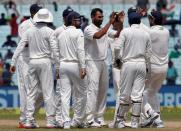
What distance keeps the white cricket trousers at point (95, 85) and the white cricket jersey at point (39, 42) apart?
97 centimetres

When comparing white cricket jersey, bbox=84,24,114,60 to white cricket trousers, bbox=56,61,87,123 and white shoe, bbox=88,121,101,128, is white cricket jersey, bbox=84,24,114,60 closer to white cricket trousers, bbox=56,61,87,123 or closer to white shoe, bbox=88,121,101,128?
white cricket trousers, bbox=56,61,87,123

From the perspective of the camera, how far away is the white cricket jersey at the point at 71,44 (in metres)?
15.7

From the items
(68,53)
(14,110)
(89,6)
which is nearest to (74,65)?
(68,53)

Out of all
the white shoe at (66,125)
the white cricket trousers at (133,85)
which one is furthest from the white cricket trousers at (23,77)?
the white cricket trousers at (133,85)

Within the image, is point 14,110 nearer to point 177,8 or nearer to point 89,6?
point 89,6

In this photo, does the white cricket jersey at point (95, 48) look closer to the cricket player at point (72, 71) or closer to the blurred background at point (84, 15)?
the cricket player at point (72, 71)

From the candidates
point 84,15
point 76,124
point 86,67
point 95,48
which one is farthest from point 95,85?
point 84,15

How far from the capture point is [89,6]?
3114 cm

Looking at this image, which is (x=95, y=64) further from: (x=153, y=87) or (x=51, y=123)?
(x=51, y=123)

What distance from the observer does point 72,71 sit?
51.6 ft

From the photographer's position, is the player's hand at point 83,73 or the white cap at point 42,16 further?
the white cap at point 42,16

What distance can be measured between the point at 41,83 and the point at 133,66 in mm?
1795

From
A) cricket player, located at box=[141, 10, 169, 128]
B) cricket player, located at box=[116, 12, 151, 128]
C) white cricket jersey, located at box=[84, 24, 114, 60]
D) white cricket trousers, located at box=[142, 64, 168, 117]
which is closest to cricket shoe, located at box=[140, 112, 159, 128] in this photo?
cricket player, located at box=[141, 10, 169, 128]

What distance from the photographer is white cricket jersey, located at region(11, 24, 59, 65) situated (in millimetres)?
15812
